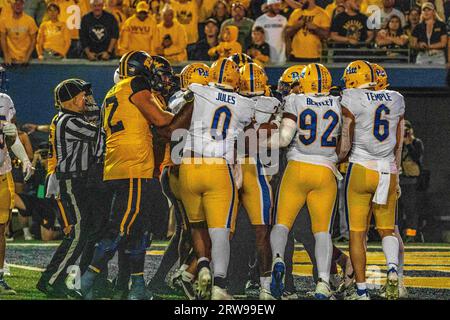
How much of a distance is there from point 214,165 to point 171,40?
771 centimetres

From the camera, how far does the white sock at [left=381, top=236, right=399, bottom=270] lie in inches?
386

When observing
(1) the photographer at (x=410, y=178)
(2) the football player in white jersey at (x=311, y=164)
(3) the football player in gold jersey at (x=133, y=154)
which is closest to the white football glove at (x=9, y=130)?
(3) the football player in gold jersey at (x=133, y=154)

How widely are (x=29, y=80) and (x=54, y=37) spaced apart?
2.41 ft

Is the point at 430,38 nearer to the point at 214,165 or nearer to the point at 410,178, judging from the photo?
the point at 410,178

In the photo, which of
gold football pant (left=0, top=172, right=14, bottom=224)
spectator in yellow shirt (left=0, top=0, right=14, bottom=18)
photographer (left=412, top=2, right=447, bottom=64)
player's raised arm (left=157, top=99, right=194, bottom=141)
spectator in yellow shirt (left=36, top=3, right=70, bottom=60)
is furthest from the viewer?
spectator in yellow shirt (left=0, top=0, right=14, bottom=18)

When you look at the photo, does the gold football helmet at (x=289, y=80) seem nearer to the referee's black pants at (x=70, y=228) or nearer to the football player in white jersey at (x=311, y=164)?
the football player in white jersey at (x=311, y=164)

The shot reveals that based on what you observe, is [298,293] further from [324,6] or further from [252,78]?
[324,6]

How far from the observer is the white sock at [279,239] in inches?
381

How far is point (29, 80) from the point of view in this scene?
16875 mm

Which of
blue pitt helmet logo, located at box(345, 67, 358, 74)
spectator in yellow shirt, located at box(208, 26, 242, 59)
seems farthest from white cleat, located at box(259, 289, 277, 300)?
spectator in yellow shirt, located at box(208, 26, 242, 59)

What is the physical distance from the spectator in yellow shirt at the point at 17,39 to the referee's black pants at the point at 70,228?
667 centimetres

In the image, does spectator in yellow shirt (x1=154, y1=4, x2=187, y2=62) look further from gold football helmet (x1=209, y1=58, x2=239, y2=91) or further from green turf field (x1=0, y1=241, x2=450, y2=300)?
gold football helmet (x1=209, y1=58, x2=239, y2=91)

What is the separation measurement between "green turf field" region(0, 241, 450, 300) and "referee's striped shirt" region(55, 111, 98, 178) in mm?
1149
